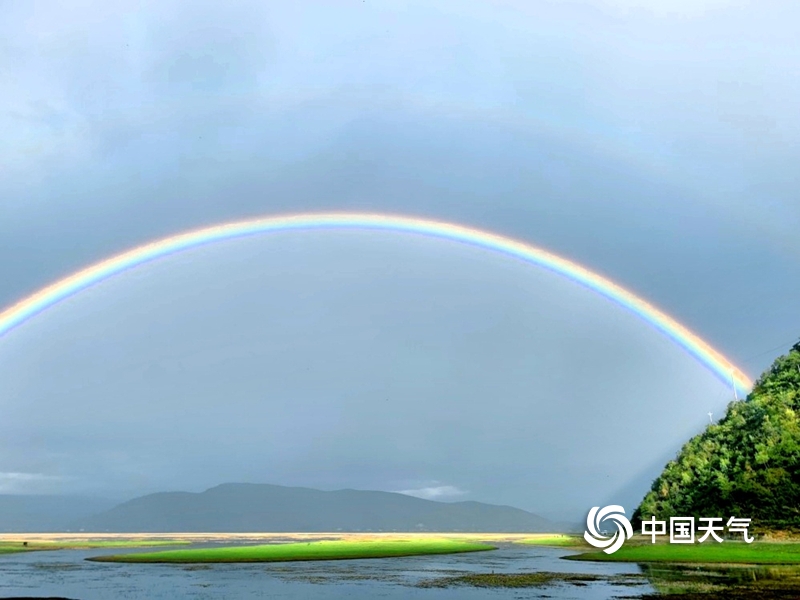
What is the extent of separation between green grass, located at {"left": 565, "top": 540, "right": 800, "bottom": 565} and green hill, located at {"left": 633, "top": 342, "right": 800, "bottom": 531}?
559 inches

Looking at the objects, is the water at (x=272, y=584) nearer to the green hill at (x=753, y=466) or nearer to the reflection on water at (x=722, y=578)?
the reflection on water at (x=722, y=578)

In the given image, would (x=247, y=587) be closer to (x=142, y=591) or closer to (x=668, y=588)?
(x=142, y=591)

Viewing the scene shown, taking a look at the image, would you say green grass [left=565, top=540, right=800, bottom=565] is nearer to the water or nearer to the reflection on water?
the reflection on water

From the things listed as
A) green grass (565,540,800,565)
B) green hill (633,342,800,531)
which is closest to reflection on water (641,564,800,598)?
green grass (565,540,800,565)

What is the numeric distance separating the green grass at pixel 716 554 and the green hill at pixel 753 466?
559 inches

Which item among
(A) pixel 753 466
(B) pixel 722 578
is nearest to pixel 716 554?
(B) pixel 722 578

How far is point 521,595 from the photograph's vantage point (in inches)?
1906

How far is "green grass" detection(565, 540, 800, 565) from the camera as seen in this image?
263 feet

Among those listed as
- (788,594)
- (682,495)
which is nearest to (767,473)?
(682,495)

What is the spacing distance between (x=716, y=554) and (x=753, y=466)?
4841cm

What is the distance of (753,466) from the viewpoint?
12875 cm

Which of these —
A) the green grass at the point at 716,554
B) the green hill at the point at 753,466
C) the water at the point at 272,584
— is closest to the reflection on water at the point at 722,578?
the water at the point at 272,584

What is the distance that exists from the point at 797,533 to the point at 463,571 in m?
66.8

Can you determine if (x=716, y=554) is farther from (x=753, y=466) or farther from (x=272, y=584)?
(x=272, y=584)
